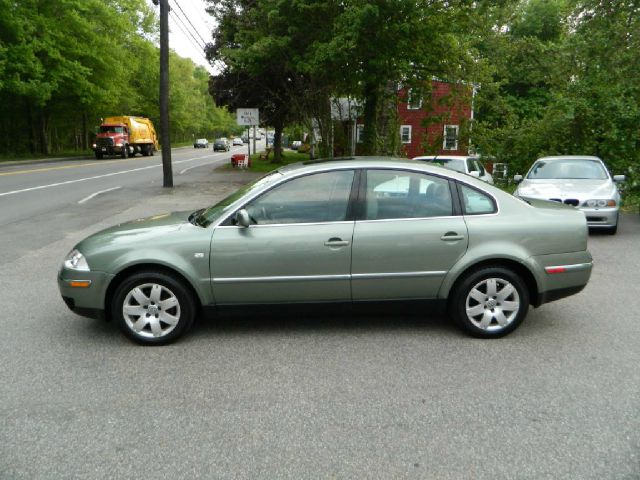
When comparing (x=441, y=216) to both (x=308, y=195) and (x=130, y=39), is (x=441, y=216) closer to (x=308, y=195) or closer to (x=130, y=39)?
(x=308, y=195)

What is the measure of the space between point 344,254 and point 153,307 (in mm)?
1625

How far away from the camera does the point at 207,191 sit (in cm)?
1762

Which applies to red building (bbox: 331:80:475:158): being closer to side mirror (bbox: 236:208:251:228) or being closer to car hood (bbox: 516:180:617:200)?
car hood (bbox: 516:180:617:200)

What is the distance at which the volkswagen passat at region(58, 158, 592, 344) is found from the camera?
4434 mm

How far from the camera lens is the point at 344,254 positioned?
448cm

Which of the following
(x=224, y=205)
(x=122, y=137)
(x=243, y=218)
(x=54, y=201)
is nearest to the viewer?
(x=243, y=218)

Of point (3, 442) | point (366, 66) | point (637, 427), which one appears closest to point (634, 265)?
point (637, 427)

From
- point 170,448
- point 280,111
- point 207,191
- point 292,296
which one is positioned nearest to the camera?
point 170,448

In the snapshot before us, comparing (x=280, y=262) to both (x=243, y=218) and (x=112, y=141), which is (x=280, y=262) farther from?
(x=112, y=141)

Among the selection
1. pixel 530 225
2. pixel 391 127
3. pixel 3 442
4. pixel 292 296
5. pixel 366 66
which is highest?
pixel 366 66

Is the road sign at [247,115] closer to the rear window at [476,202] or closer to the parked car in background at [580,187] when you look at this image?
the parked car in background at [580,187]

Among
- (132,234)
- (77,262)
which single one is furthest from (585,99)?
(77,262)

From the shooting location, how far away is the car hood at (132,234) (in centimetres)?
448

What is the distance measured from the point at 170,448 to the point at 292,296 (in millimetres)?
1768
